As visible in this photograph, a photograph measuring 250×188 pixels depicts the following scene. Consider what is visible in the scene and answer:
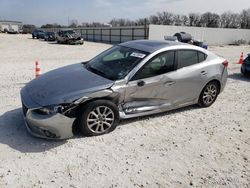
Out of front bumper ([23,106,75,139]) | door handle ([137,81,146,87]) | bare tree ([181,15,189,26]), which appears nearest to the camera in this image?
front bumper ([23,106,75,139])

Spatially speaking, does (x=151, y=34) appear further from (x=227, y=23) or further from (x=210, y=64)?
(x=227, y=23)

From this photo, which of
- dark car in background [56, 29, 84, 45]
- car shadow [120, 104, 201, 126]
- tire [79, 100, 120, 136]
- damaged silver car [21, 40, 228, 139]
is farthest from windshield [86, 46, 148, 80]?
dark car in background [56, 29, 84, 45]

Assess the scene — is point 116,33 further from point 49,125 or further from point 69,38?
point 49,125

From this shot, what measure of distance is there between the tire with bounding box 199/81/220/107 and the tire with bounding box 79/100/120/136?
2.35 metres

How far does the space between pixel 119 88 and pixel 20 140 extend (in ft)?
5.92

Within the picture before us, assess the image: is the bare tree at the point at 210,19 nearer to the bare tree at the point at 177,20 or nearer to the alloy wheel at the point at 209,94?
the bare tree at the point at 177,20

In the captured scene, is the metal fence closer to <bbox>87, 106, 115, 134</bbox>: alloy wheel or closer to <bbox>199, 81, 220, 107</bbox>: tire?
<bbox>199, 81, 220, 107</bbox>: tire

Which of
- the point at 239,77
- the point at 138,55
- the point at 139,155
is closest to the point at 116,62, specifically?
the point at 138,55

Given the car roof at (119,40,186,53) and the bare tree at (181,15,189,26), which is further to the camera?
the bare tree at (181,15,189,26)

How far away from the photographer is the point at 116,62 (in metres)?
4.95

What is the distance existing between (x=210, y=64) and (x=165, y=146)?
2.57m

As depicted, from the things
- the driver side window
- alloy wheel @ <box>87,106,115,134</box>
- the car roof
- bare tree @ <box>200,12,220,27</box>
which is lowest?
alloy wheel @ <box>87,106,115,134</box>

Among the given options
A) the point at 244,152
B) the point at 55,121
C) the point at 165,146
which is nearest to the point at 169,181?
the point at 165,146

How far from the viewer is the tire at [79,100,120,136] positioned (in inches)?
157
